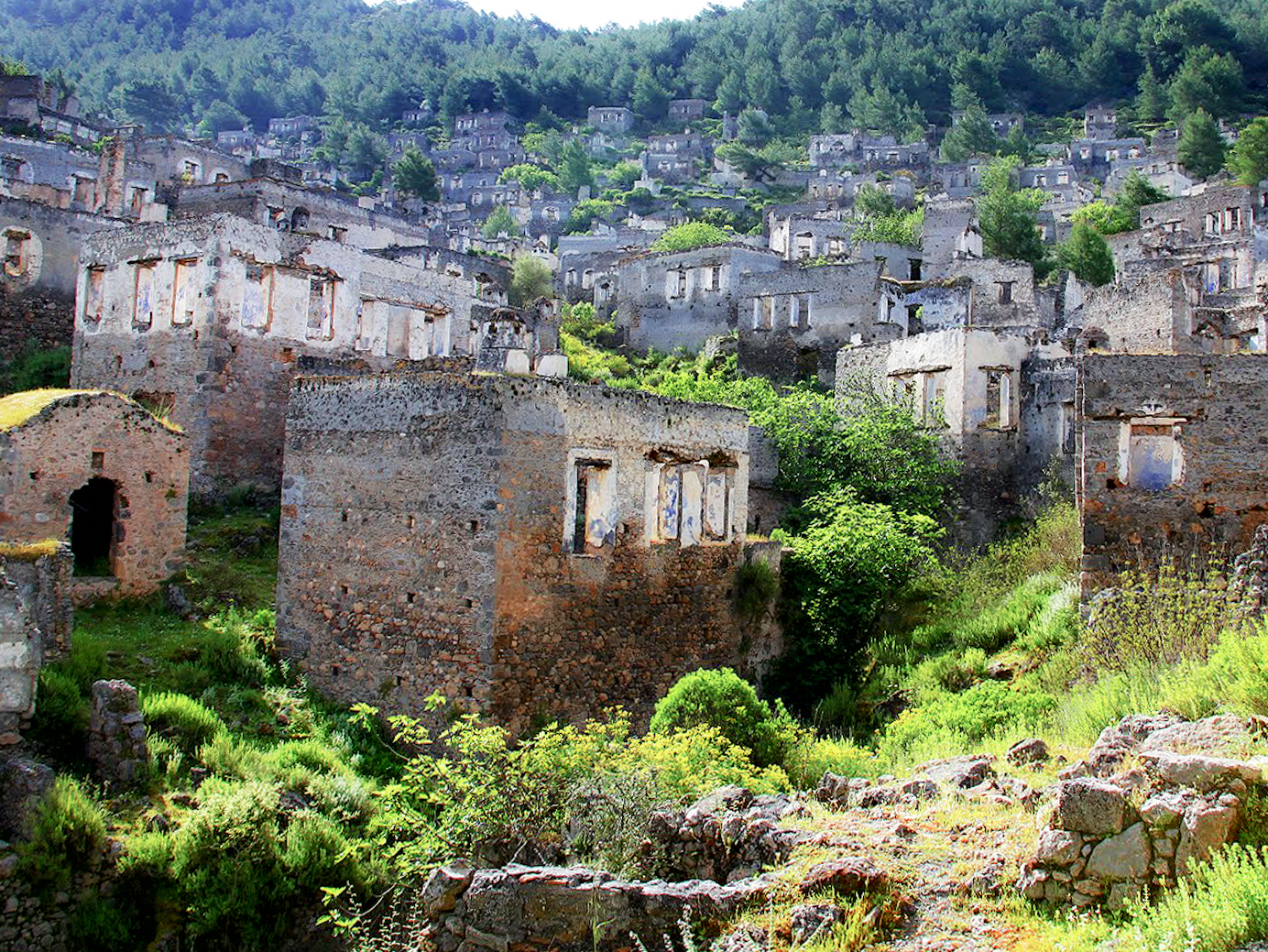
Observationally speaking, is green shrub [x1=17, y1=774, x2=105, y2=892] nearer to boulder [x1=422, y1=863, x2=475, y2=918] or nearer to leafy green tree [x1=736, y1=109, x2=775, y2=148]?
boulder [x1=422, y1=863, x2=475, y2=918]

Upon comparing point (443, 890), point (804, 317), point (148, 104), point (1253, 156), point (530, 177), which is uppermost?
point (148, 104)

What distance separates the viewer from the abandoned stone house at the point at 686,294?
41688 mm

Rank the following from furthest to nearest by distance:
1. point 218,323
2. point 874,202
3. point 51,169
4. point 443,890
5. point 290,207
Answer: point 874,202 → point 51,169 → point 290,207 → point 218,323 → point 443,890

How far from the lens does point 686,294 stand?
42.7m

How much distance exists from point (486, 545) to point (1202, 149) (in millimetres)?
68782

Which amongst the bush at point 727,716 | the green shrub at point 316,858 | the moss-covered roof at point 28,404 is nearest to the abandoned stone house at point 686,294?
the moss-covered roof at point 28,404

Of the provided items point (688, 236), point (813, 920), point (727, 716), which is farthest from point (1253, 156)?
point (813, 920)

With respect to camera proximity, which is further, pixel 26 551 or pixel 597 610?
pixel 597 610

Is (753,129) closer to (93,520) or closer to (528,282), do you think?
(528,282)

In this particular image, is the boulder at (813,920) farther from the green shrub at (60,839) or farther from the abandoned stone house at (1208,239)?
the abandoned stone house at (1208,239)

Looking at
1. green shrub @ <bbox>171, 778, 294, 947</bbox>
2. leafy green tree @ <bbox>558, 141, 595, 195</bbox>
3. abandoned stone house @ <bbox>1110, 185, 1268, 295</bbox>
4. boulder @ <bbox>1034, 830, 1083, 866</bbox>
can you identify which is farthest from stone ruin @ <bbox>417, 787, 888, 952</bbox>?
leafy green tree @ <bbox>558, 141, 595, 195</bbox>

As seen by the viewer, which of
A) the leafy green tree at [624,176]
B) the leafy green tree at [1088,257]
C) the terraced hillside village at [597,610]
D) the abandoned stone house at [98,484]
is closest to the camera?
the terraced hillside village at [597,610]

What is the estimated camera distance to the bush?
14.2 metres

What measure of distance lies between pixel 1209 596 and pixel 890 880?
7976 millimetres
